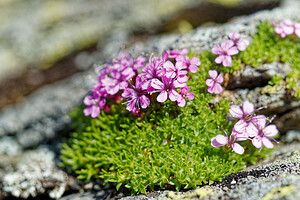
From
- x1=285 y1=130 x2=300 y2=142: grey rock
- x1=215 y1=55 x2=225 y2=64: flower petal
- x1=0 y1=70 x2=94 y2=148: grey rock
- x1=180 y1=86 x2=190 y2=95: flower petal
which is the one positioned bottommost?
x1=285 y1=130 x2=300 y2=142: grey rock

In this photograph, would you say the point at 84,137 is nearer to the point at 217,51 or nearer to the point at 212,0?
the point at 217,51

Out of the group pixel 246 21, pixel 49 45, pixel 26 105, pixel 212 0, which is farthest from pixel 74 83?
pixel 212 0

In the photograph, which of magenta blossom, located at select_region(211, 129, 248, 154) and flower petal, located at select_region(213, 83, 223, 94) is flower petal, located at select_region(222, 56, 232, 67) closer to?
flower petal, located at select_region(213, 83, 223, 94)

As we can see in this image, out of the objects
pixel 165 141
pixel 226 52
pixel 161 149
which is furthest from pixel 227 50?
pixel 161 149

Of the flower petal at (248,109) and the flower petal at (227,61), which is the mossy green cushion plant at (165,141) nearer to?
the flower petal at (227,61)

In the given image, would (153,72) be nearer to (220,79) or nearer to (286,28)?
(220,79)

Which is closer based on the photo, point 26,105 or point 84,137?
point 84,137

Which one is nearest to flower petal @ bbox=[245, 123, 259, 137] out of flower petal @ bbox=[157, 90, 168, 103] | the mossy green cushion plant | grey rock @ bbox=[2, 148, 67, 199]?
the mossy green cushion plant

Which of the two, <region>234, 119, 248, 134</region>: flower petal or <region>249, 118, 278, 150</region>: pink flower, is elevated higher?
<region>234, 119, 248, 134</region>: flower petal
